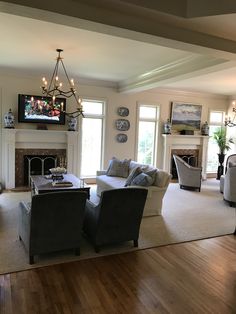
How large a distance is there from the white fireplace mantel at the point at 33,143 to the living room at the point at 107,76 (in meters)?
0.02

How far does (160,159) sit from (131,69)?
3562 millimetres

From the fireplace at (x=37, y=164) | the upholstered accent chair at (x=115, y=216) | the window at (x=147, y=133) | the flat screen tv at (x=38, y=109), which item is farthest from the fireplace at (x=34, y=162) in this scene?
the upholstered accent chair at (x=115, y=216)

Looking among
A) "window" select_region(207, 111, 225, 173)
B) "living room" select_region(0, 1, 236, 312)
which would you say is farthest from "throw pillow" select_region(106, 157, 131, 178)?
"window" select_region(207, 111, 225, 173)

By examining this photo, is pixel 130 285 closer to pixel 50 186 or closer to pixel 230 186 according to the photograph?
pixel 50 186

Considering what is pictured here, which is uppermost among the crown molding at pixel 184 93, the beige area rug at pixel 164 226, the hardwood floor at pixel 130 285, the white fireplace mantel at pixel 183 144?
the crown molding at pixel 184 93

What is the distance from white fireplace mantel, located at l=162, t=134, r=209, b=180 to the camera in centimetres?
852

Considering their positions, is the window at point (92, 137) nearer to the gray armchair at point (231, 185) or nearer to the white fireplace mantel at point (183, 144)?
the white fireplace mantel at point (183, 144)

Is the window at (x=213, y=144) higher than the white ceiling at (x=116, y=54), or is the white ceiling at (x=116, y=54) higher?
the white ceiling at (x=116, y=54)

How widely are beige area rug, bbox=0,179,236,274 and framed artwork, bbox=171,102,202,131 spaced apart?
259cm

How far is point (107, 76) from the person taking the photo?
6.74 metres

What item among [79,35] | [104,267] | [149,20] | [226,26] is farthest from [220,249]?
[79,35]

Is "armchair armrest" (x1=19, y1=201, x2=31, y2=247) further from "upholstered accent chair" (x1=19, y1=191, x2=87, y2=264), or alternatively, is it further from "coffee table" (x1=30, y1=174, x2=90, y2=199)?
"coffee table" (x1=30, y1=174, x2=90, y2=199)

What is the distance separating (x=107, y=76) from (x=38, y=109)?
6.35 ft

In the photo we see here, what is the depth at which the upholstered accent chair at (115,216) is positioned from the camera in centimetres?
335
